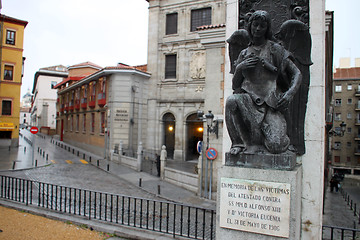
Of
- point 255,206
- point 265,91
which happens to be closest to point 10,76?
point 265,91

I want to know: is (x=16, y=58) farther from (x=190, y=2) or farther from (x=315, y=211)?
(x=315, y=211)

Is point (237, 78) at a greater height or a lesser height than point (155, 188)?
greater

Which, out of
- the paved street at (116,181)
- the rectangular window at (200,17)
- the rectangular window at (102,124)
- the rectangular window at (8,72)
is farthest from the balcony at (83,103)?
the rectangular window at (200,17)

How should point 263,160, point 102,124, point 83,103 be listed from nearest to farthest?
point 263,160 < point 102,124 < point 83,103

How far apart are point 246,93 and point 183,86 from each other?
75.3 feet

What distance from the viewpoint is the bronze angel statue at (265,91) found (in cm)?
405

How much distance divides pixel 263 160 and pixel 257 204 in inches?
25.2

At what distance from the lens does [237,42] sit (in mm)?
4906

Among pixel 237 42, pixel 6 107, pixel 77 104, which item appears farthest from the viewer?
pixel 77 104

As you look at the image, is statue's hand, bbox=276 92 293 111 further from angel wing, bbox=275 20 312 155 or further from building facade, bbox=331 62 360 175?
building facade, bbox=331 62 360 175

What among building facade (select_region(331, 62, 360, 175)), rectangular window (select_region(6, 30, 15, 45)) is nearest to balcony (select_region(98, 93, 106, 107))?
rectangular window (select_region(6, 30, 15, 45))

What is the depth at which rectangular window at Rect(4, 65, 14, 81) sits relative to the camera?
107 ft

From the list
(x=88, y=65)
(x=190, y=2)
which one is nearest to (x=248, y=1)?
(x=190, y=2)

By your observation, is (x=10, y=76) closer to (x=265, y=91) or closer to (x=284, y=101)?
(x=265, y=91)
